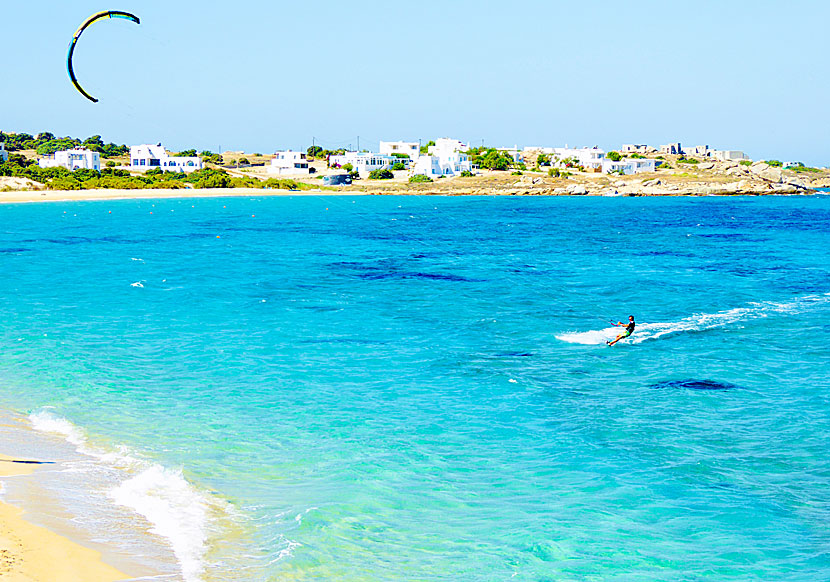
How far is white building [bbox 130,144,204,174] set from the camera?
186000 millimetres

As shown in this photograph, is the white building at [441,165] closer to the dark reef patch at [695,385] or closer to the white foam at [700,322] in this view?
the white foam at [700,322]

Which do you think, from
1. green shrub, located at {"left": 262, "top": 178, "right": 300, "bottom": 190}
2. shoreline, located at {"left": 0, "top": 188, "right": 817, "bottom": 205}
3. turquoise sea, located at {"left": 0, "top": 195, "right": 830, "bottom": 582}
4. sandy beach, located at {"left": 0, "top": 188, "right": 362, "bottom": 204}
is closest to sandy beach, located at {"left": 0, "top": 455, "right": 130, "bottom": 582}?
turquoise sea, located at {"left": 0, "top": 195, "right": 830, "bottom": 582}

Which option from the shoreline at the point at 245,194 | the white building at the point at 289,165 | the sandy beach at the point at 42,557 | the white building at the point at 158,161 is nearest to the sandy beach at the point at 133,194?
the shoreline at the point at 245,194

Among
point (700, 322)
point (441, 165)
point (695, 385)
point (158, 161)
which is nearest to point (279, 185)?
point (158, 161)

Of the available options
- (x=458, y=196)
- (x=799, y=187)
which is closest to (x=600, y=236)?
(x=458, y=196)

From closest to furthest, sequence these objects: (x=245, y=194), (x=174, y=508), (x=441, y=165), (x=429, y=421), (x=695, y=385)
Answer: (x=174, y=508) → (x=429, y=421) → (x=695, y=385) → (x=245, y=194) → (x=441, y=165)

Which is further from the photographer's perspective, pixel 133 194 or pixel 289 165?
pixel 289 165

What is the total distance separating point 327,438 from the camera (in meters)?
18.2

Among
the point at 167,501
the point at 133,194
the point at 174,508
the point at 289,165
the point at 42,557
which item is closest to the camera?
the point at 42,557

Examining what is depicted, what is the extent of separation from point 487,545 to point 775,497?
21.3 ft

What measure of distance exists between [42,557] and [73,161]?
167188 millimetres

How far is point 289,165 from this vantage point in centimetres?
19438

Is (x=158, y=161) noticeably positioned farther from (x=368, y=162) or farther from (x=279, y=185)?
(x=368, y=162)

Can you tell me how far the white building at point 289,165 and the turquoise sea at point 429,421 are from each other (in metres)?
143
